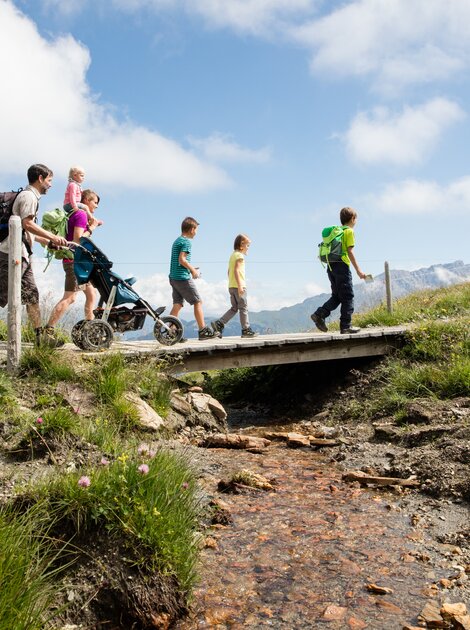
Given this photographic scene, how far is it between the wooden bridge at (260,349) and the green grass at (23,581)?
383cm

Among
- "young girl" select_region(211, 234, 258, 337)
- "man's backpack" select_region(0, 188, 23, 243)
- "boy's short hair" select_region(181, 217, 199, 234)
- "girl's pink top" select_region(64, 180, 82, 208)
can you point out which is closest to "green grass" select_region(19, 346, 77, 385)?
"man's backpack" select_region(0, 188, 23, 243)

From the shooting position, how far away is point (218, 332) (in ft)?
34.6

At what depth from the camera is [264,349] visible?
10055 millimetres

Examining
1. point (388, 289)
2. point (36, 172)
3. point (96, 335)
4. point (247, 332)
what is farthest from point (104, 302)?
point (388, 289)

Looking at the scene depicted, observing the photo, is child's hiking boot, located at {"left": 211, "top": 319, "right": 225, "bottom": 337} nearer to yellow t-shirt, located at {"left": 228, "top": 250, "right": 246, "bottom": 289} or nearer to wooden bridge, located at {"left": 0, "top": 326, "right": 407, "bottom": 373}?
wooden bridge, located at {"left": 0, "top": 326, "right": 407, "bottom": 373}

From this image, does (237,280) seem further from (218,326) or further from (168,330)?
(168,330)

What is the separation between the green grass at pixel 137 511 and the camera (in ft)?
12.3

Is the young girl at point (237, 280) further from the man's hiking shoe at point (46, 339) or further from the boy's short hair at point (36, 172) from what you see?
the boy's short hair at point (36, 172)

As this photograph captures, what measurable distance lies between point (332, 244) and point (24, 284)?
5809mm

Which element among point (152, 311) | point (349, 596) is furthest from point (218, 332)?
point (349, 596)

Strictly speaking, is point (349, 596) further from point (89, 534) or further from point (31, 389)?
point (31, 389)

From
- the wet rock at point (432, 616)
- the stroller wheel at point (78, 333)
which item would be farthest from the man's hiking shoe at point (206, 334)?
the wet rock at point (432, 616)

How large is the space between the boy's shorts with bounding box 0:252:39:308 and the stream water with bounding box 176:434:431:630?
3.03 metres

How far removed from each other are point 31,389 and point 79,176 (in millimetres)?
3236
